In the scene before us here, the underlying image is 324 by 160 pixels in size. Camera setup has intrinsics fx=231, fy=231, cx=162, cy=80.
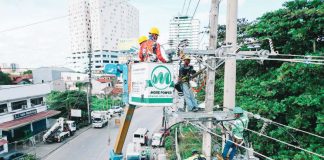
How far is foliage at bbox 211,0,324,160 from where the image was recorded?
8.64m

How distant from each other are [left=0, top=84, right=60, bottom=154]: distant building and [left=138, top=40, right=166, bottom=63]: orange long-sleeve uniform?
727 inches

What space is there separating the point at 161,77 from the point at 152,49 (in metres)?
0.79

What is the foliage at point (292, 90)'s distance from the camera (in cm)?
864

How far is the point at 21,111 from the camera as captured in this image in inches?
903

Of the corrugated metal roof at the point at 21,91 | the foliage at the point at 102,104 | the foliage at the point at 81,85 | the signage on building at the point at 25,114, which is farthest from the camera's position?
the foliage at the point at 81,85

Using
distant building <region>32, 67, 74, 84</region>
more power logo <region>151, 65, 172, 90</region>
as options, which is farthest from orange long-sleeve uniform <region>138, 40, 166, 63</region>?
distant building <region>32, 67, 74, 84</region>

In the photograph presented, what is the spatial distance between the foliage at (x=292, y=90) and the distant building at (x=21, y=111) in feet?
63.7

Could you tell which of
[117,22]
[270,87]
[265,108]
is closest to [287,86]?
[270,87]

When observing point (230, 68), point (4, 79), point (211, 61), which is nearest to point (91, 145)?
point (230, 68)

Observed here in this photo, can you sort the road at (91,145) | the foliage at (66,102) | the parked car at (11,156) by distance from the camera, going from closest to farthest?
the parked car at (11,156)
the road at (91,145)
the foliage at (66,102)

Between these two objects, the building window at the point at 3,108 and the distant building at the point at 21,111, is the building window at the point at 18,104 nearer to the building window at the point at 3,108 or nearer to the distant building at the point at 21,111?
the distant building at the point at 21,111

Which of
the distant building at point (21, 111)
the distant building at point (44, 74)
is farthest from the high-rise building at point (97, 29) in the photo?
the distant building at point (21, 111)

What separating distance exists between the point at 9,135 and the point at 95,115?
10692 mm

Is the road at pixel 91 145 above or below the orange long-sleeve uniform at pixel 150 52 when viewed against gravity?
below
